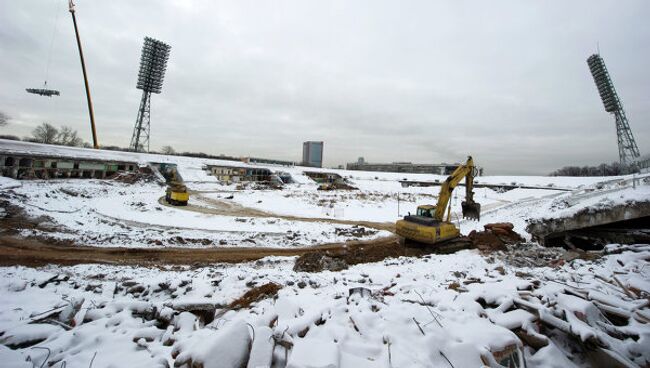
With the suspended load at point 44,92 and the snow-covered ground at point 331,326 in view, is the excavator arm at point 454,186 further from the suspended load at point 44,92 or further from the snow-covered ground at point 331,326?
the suspended load at point 44,92

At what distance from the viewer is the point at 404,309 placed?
4.21m

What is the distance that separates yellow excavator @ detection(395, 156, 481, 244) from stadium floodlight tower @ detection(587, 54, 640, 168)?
47.7 m

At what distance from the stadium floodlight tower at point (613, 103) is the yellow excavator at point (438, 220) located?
1878 inches

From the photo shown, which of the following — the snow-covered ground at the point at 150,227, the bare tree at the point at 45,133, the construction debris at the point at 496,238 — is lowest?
the snow-covered ground at the point at 150,227

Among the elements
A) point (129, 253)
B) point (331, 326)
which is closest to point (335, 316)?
point (331, 326)

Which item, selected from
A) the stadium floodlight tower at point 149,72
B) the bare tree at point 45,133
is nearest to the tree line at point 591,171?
the stadium floodlight tower at point 149,72

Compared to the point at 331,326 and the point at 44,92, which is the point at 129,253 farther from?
the point at 44,92

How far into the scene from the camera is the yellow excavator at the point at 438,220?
11283 mm

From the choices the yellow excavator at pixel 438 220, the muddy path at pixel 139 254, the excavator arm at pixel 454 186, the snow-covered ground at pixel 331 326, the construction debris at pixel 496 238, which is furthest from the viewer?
the excavator arm at pixel 454 186

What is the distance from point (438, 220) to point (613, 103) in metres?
52.3

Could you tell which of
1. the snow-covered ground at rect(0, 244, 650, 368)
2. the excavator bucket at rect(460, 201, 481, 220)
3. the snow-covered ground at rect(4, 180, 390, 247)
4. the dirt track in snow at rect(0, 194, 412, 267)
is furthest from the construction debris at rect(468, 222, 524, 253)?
the snow-covered ground at rect(4, 180, 390, 247)

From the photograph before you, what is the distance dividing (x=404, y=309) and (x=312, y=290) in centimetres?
234

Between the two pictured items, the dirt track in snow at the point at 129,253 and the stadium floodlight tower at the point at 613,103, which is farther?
the stadium floodlight tower at the point at 613,103

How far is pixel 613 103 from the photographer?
133 feet
